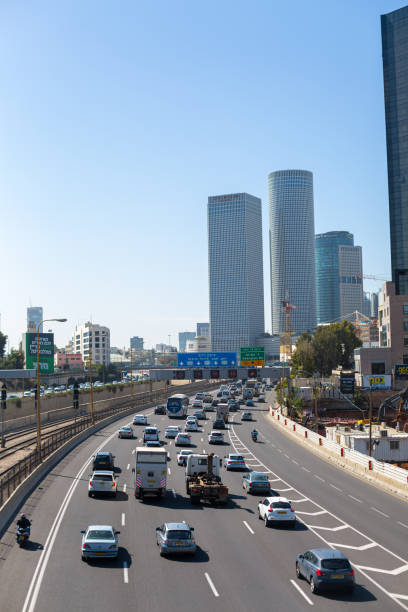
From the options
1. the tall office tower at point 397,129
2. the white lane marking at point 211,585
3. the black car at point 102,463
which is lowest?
the white lane marking at point 211,585

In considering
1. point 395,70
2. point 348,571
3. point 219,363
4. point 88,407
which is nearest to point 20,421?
point 88,407

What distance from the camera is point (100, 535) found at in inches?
1067

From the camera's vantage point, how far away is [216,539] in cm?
3108

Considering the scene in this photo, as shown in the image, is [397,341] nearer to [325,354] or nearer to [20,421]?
[325,354]

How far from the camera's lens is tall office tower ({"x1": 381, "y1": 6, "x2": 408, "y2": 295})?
19188 centimetres

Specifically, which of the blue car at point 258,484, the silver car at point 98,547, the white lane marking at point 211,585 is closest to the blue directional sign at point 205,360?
the blue car at point 258,484

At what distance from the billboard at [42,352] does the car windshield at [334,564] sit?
266ft

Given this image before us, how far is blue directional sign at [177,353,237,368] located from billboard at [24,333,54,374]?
70.3 feet

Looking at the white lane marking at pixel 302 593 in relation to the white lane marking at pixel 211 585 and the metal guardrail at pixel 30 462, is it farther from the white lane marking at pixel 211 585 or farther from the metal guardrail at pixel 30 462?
the metal guardrail at pixel 30 462

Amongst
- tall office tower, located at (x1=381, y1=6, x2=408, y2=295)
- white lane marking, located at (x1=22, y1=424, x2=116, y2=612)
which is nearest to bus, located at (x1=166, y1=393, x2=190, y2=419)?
white lane marking, located at (x1=22, y1=424, x2=116, y2=612)

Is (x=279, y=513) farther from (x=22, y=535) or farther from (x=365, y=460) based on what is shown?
→ (x=365, y=460)

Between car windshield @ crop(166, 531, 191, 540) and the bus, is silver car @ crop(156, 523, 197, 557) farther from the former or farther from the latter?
the bus

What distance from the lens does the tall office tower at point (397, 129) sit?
192 m

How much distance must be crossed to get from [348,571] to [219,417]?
79.0 m
